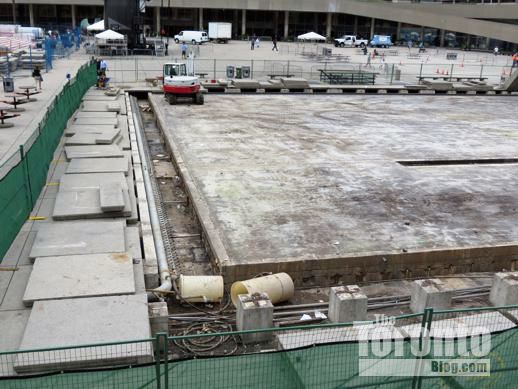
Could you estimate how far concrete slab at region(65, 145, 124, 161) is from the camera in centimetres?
1686

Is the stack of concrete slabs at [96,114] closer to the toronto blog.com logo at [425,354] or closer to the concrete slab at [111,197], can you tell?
the concrete slab at [111,197]

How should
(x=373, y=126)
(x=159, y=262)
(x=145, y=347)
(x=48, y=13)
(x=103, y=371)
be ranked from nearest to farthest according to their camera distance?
(x=103, y=371) < (x=145, y=347) < (x=159, y=262) < (x=373, y=126) < (x=48, y=13)

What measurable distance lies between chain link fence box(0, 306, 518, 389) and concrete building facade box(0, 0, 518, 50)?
78.2 metres

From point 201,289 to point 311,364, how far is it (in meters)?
3.70

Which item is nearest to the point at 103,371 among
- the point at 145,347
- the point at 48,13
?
the point at 145,347

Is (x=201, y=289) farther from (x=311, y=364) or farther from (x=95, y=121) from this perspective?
(x=95, y=121)

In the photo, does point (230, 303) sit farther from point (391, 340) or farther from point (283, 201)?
point (283, 201)

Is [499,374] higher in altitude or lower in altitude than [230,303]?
higher

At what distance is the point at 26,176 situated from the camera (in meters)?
12.4

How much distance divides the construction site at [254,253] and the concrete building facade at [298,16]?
2579 inches

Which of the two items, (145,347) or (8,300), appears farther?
(8,300)

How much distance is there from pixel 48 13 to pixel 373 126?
8447 centimetres

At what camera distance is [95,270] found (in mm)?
9797

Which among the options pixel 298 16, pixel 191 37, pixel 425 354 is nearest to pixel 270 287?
pixel 425 354
